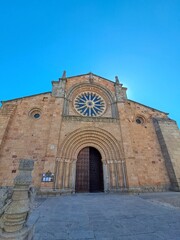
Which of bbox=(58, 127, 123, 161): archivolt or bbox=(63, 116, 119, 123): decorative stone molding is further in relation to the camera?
bbox=(63, 116, 119, 123): decorative stone molding

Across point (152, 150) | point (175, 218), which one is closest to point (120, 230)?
point (175, 218)

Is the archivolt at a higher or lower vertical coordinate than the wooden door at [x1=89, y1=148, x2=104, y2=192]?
higher

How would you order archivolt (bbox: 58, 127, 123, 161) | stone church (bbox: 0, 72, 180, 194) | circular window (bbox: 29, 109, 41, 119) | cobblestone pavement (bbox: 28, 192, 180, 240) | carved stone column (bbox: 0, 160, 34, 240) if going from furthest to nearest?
1. circular window (bbox: 29, 109, 41, 119)
2. archivolt (bbox: 58, 127, 123, 161)
3. stone church (bbox: 0, 72, 180, 194)
4. cobblestone pavement (bbox: 28, 192, 180, 240)
5. carved stone column (bbox: 0, 160, 34, 240)

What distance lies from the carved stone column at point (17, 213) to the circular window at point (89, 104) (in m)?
9.61

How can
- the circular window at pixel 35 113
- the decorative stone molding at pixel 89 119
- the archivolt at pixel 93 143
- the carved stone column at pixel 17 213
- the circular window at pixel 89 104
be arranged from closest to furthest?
the carved stone column at pixel 17 213
the archivolt at pixel 93 143
the decorative stone molding at pixel 89 119
the circular window at pixel 35 113
the circular window at pixel 89 104

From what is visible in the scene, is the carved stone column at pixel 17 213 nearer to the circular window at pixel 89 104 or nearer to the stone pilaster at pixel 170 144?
the circular window at pixel 89 104

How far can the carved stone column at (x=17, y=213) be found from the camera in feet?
5.92

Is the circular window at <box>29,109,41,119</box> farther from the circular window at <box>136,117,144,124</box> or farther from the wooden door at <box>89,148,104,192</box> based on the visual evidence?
the circular window at <box>136,117,144,124</box>

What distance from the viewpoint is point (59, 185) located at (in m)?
8.13

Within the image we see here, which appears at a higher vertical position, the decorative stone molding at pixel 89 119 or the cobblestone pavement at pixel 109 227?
the decorative stone molding at pixel 89 119

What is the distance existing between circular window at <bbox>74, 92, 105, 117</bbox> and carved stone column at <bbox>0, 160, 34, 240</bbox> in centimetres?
961

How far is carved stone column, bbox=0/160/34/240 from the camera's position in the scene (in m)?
1.80

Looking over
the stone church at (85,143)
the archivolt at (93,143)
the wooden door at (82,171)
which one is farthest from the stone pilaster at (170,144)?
the wooden door at (82,171)

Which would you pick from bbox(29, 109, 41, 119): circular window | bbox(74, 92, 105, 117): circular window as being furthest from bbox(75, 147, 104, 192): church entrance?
bbox(29, 109, 41, 119): circular window
